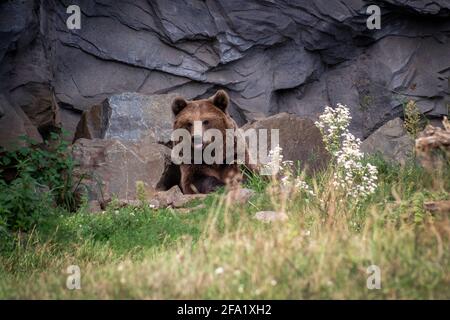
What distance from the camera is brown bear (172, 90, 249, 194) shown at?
9539mm

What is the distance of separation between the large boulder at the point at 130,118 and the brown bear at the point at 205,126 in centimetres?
150

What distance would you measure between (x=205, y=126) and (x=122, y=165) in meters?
1.30

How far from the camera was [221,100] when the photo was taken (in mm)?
9719

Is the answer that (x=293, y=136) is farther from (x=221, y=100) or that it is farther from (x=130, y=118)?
(x=130, y=118)

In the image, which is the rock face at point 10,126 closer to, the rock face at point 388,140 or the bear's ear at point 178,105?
the bear's ear at point 178,105

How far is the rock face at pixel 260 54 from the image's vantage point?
12820mm

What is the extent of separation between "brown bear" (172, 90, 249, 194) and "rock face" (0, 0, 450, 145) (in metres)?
3.34

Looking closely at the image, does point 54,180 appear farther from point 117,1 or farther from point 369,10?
point 369,10
